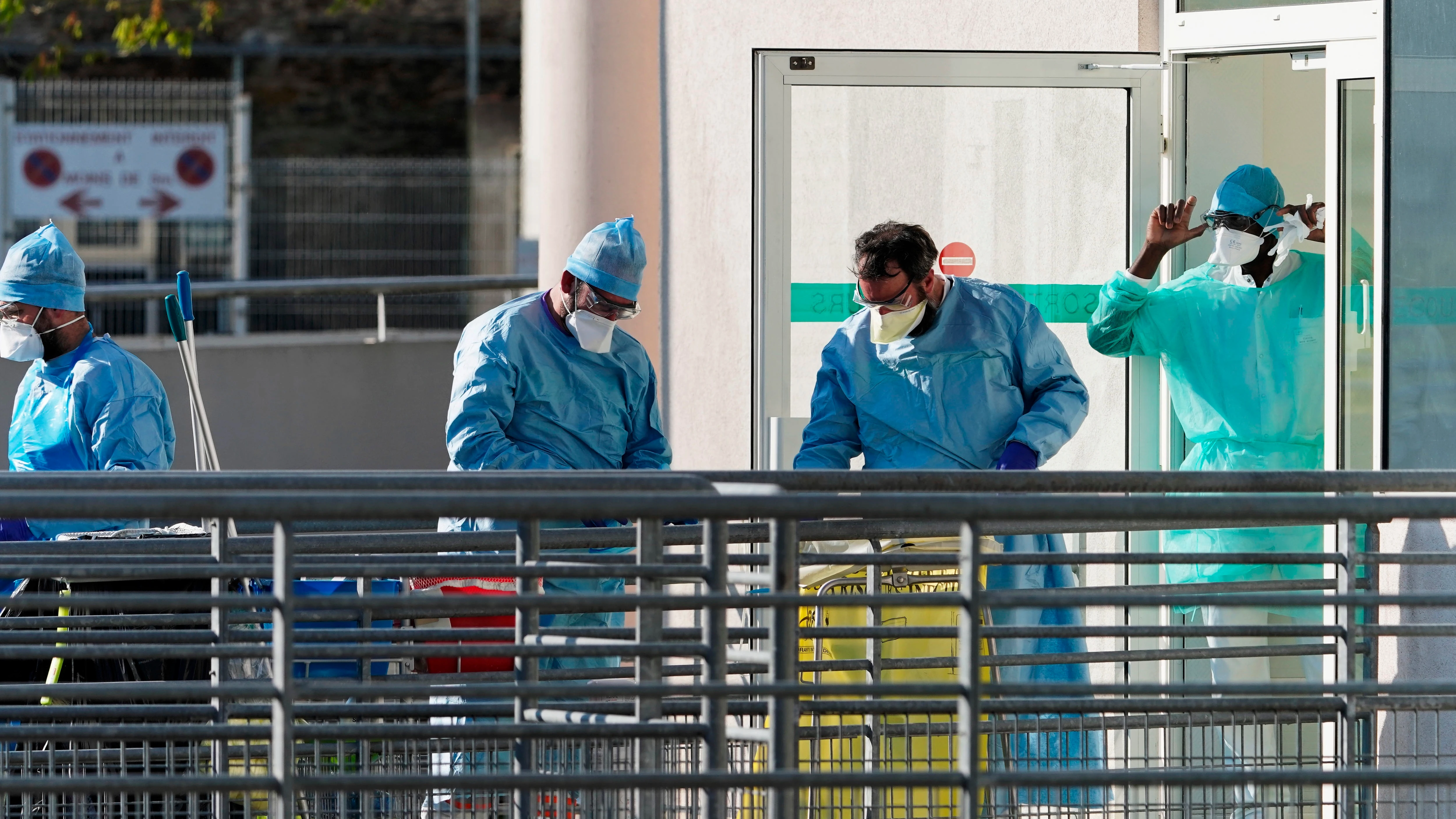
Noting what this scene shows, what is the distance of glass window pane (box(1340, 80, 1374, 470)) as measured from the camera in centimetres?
511

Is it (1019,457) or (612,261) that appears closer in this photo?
(1019,457)

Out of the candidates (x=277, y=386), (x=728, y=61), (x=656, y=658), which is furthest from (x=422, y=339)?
(x=656, y=658)

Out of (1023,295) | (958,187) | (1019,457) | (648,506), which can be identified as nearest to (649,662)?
(648,506)

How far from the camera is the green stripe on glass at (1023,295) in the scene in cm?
614

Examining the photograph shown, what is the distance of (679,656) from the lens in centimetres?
313

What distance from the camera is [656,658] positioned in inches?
129

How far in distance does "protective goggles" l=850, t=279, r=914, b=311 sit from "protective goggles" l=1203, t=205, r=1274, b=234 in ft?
3.17

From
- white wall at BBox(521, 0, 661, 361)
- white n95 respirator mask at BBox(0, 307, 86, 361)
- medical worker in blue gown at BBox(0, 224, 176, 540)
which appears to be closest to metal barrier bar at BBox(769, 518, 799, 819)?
medical worker in blue gown at BBox(0, 224, 176, 540)

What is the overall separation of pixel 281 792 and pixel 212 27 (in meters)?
20.8

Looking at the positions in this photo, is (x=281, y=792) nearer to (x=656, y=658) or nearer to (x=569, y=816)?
(x=656, y=658)

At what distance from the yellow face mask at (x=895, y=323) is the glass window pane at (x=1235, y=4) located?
139 centimetres

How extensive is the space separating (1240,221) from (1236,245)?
73mm

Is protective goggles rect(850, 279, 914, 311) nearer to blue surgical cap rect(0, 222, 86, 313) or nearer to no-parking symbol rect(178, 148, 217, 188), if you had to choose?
blue surgical cap rect(0, 222, 86, 313)

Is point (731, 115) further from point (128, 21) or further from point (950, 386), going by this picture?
point (128, 21)
